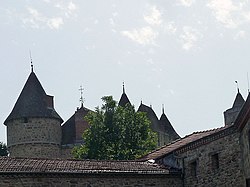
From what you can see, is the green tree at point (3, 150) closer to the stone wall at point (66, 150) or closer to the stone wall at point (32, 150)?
the stone wall at point (66, 150)

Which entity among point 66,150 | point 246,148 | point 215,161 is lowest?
point 215,161

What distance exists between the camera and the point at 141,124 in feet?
137

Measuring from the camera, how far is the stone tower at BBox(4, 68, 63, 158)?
149ft

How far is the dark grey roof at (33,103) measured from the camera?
45.6 m

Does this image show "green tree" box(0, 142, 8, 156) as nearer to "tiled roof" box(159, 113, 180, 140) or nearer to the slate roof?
"tiled roof" box(159, 113, 180, 140)

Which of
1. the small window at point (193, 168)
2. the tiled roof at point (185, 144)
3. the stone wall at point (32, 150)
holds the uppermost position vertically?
the stone wall at point (32, 150)

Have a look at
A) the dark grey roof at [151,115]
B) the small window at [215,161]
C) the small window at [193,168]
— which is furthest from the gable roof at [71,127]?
the small window at [215,161]

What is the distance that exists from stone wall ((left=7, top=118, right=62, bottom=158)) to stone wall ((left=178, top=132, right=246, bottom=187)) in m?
22.2

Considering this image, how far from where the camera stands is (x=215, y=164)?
22875mm

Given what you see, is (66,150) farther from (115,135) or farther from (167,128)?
(167,128)

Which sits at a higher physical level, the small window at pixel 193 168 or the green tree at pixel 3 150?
the green tree at pixel 3 150

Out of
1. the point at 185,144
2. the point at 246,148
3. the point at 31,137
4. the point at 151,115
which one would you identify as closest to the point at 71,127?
the point at 31,137

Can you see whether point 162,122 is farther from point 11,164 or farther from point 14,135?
point 11,164

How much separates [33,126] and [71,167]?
22721 millimetres
